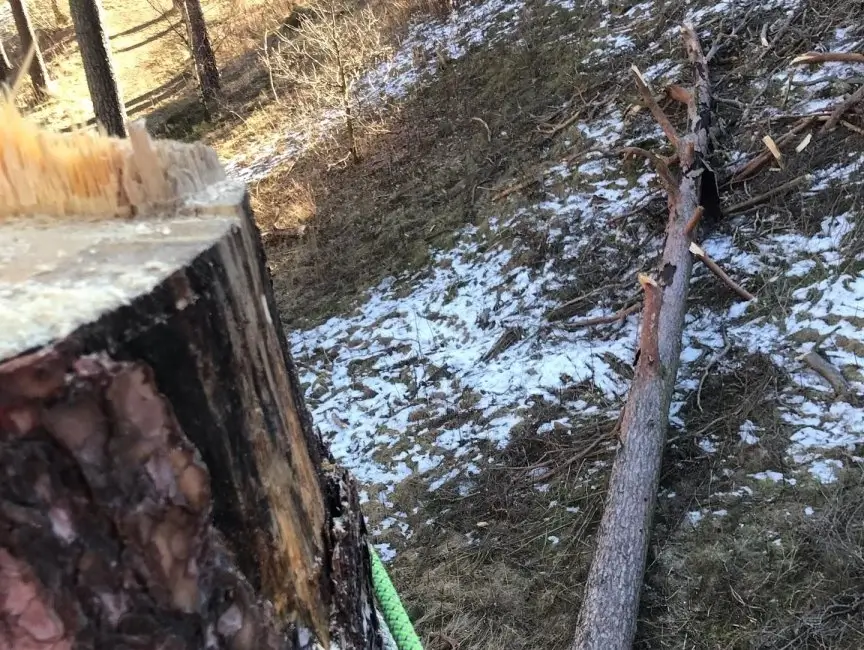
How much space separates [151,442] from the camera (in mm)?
768

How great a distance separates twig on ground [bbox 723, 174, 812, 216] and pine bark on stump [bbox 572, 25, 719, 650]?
14 centimetres

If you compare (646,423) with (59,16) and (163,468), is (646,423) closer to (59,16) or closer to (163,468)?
(163,468)

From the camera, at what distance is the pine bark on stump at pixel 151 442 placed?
0.70m

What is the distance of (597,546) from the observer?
10.8ft

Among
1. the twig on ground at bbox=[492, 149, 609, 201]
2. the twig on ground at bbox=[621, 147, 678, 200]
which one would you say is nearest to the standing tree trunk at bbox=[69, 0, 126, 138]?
the twig on ground at bbox=[492, 149, 609, 201]

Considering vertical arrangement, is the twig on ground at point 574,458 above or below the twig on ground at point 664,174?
below

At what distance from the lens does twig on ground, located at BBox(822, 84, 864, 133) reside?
15.9 ft

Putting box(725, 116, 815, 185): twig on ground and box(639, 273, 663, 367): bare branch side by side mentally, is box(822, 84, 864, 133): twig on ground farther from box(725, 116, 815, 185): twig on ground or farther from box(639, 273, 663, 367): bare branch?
box(639, 273, 663, 367): bare branch

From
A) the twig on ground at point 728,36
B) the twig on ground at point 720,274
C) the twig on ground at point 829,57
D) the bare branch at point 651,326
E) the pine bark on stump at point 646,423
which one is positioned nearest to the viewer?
the pine bark on stump at point 646,423

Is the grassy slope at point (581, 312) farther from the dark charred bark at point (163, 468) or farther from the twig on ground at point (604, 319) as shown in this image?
the dark charred bark at point (163, 468)

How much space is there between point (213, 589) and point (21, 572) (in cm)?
22

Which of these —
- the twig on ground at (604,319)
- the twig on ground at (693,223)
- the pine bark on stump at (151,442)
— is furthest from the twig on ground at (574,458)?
the pine bark on stump at (151,442)

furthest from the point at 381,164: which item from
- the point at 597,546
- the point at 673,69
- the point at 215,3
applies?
the point at 215,3

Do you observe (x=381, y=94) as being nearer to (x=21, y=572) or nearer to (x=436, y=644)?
(x=436, y=644)
